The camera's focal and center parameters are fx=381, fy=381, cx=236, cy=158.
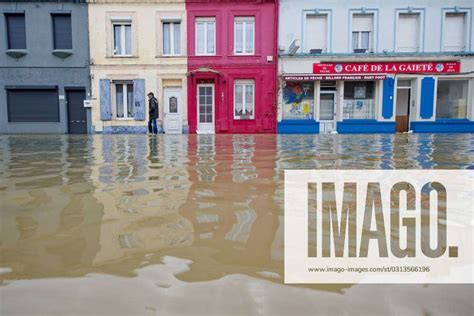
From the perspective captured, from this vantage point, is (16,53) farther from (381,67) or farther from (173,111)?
(381,67)

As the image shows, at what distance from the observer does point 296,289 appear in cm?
157

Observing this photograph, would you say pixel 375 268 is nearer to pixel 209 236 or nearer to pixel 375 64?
pixel 209 236

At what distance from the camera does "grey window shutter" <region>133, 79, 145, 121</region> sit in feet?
56.3

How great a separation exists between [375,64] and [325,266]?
16.7m

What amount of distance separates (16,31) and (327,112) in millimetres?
14540

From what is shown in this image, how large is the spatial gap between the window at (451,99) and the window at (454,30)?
1548mm

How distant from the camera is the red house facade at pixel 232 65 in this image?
16906 mm

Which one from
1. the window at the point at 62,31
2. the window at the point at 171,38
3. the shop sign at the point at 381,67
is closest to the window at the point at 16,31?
the window at the point at 62,31

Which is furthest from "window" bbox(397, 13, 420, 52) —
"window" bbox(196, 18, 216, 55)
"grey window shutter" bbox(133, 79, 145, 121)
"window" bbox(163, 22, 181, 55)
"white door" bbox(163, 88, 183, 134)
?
"grey window shutter" bbox(133, 79, 145, 121)

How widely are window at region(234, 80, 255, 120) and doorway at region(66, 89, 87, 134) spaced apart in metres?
6.98

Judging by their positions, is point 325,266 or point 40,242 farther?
point 40,242

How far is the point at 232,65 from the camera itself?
1705cm

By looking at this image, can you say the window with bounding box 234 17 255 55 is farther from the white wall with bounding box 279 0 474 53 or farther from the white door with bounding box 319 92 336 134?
the white door with bounding box 319 92 336 134

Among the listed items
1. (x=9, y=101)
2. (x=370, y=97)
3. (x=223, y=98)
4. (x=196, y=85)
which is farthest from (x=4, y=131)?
(x=370, y=97)
